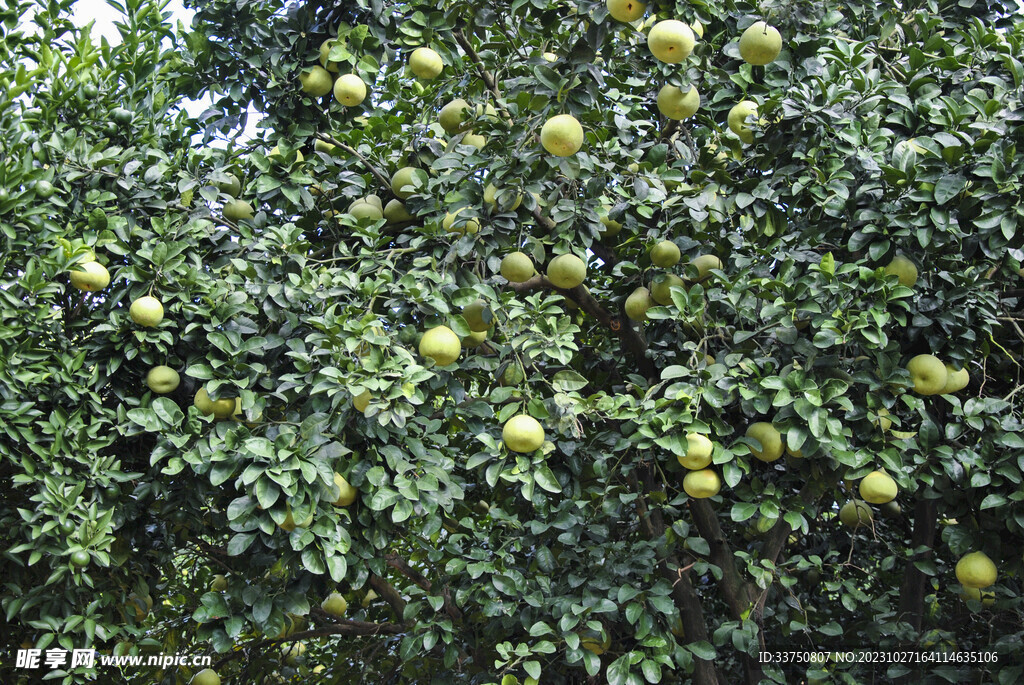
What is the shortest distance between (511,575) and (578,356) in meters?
1.42

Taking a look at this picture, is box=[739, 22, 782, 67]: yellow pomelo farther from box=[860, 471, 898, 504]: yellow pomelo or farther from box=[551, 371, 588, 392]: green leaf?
box=[860, 471, 898, 504]: yellow pomelo

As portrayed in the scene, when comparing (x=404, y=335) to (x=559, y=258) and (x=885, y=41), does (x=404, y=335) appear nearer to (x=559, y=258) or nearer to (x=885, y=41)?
(x=559, y=258)

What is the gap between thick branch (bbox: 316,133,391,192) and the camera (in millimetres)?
4113

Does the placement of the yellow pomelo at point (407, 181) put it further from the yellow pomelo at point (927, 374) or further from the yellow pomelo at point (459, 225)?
the yellow pomelo at point (927, 374)

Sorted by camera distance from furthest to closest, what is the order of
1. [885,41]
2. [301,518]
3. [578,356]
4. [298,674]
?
[298,674], [578,356], [885,41], [301,518]

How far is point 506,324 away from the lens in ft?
11.9

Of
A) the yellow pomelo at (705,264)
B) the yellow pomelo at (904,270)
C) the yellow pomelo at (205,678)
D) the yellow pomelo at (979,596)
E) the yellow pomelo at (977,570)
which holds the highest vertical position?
the yellow pomelo at (904,270)

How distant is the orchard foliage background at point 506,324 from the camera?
328 centimetres

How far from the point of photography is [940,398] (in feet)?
12.6

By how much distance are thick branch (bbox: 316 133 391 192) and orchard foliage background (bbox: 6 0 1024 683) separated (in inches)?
2.8

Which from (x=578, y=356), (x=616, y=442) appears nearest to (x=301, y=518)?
(x=616, y=442)

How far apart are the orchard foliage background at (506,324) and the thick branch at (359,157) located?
0.07 metres

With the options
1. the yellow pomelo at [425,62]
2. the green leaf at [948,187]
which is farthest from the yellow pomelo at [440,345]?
the green leaf at [948,187]

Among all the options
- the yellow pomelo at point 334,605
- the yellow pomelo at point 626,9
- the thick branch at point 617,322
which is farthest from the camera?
the yellow pomelo at point 334,605
